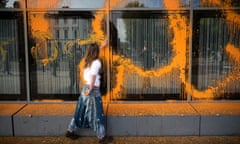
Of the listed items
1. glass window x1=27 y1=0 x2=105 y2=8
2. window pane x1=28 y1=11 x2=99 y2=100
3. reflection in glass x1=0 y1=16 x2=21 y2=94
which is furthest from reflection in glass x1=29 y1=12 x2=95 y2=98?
reflection in glass x1=0 y1=16 x2=21 y2=94

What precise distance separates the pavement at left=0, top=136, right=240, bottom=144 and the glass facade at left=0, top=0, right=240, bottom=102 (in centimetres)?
124

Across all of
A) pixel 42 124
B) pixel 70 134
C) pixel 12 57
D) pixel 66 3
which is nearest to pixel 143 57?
pixel 66 3

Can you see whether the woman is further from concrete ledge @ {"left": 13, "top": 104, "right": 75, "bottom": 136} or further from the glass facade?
the glass facade

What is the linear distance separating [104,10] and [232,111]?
341 centimetres

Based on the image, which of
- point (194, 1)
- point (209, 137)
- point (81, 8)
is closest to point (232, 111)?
point (209, 137)

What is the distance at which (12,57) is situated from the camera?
615 centimetres

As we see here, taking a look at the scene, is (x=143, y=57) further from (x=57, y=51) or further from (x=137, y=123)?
(x=57, y=51)

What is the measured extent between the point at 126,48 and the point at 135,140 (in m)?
2.09

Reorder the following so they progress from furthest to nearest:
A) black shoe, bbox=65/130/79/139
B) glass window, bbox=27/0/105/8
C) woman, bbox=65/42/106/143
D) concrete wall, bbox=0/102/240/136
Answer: glass window, bbox=27/0/105/8, concrete wall, bbox=0/102/240/136, black shoe, bbox=65/130/79/139, woman, bbox=65/42/106/143

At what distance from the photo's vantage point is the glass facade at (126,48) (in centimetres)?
601

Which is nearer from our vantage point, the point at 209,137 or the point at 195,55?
the point at 209,137

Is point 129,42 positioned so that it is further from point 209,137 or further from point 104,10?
point 209,137

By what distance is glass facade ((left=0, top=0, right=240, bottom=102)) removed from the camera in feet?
19.7

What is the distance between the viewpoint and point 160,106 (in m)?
5.91
